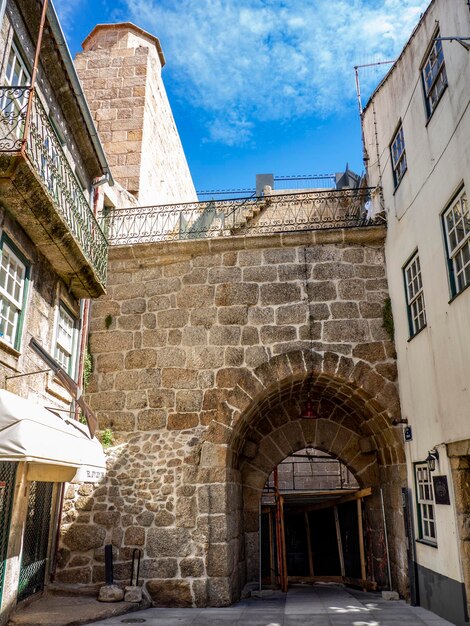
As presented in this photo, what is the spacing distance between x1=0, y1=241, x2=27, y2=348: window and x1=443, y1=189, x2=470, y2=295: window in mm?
5047

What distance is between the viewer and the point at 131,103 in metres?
12.5

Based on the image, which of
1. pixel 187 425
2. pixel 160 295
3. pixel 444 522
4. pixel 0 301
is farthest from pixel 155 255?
pixel 444 522

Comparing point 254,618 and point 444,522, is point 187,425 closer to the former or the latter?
point 254,618

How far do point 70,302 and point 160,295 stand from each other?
5.04 ft

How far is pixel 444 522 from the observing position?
6.22 meters

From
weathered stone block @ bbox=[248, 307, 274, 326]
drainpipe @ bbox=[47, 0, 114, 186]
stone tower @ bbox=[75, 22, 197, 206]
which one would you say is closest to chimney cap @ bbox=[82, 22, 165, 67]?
stone tower @ bbox=[75, 22, 197, 206]

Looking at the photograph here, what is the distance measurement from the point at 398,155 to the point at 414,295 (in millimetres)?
2432

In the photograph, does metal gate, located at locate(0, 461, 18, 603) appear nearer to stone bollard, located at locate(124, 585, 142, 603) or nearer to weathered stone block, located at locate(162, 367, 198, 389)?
stone bollard, located at locate(124, 585, 142, 603)

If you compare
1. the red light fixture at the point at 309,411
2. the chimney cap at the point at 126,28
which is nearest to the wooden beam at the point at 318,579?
the red light fixture at the point at 309,411

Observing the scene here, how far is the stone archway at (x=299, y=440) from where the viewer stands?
7887 millimetres

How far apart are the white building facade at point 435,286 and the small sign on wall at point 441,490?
0.04 feet

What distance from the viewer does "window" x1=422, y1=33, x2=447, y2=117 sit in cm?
671

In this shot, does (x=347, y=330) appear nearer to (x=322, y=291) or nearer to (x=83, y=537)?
(x=322, y=291)

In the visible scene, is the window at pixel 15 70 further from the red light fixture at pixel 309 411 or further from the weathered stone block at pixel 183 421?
the red light fixture at pixel 309 411
